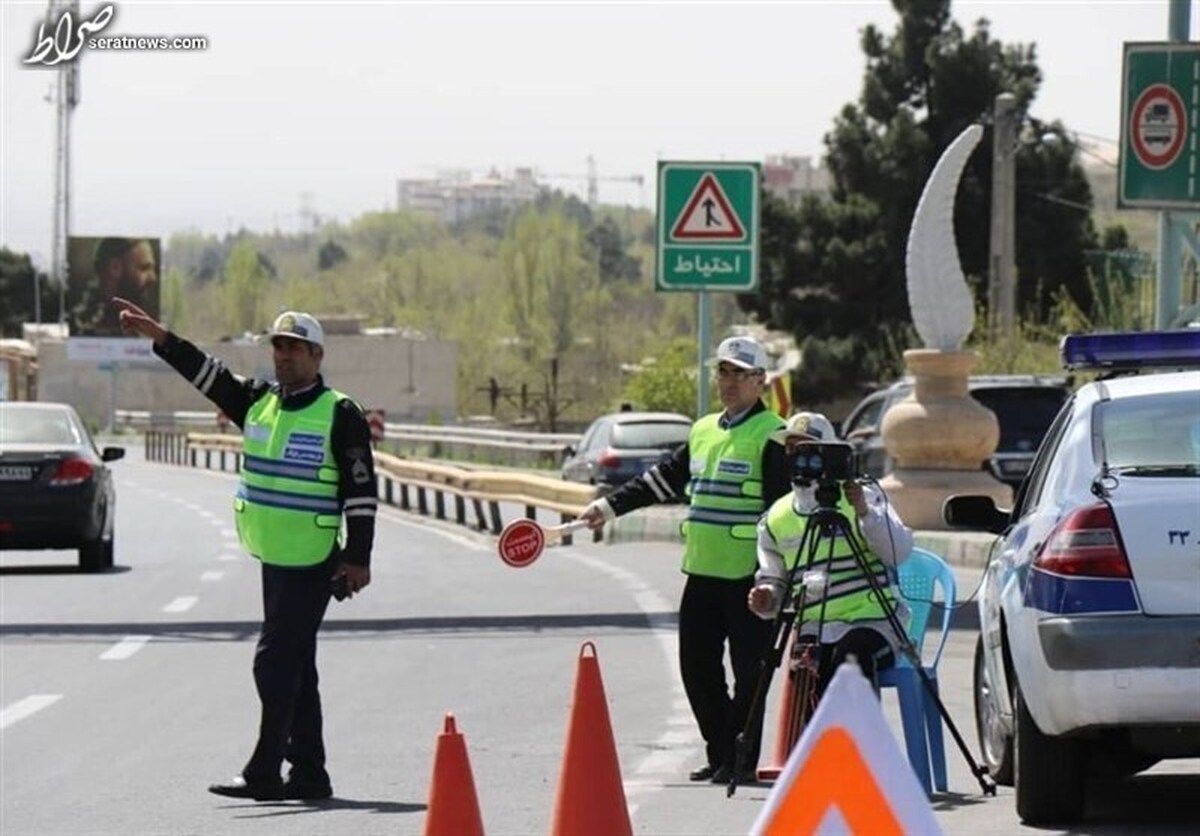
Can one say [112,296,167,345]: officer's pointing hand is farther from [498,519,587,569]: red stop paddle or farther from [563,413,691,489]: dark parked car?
[563,413,691,489]: dark parked car

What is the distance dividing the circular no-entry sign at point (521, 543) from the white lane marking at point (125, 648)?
22.6 ft

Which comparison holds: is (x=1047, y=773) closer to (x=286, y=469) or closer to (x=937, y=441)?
(x=286, y=469)

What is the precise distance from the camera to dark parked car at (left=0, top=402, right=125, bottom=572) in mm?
25562

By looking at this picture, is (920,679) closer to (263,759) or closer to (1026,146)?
(263,759)

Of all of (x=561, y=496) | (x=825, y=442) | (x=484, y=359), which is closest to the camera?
(x=825, y=442)

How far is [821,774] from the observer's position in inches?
204

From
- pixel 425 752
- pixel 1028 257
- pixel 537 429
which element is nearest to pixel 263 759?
pixel 425 752

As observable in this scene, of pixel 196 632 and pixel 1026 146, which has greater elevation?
pixel 1026 146

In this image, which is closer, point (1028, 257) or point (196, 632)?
point (196, 632)

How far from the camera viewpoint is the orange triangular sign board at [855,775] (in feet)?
16.9

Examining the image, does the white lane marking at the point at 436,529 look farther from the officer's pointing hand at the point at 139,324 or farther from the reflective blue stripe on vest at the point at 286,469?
the reflective blue stripe on vest at the point at 286,469

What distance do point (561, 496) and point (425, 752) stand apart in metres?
18.8

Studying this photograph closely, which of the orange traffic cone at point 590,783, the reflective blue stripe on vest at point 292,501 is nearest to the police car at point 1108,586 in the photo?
the orange traffic cone at point 590,783

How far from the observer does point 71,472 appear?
25781 mm
